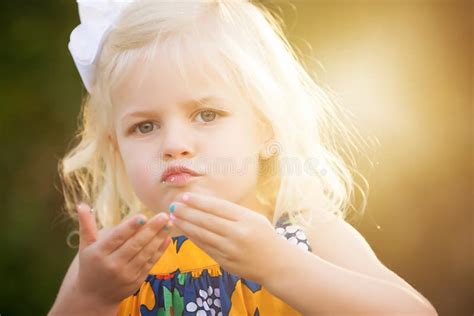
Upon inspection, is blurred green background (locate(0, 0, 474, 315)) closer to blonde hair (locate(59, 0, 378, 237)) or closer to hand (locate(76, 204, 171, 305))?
blonde hair (locate(59, 0, 378, 237))

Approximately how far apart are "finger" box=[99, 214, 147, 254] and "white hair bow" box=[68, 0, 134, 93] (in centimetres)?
37

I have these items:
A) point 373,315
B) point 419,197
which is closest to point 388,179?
point 419,197

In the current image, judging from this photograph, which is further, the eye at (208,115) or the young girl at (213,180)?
the eye at (208,115)

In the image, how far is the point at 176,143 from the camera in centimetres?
114

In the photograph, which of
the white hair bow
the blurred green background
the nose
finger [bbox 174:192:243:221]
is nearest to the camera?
finger [bbox 174:192:243:221]

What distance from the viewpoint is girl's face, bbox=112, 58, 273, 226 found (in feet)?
3.80

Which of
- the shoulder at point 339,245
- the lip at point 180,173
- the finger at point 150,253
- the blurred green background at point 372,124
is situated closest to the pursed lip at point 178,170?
the lip at point 180,173

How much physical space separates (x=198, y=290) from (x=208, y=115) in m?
0.29

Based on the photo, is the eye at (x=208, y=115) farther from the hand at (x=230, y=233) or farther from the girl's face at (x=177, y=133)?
the hand at (x=230, y=233)

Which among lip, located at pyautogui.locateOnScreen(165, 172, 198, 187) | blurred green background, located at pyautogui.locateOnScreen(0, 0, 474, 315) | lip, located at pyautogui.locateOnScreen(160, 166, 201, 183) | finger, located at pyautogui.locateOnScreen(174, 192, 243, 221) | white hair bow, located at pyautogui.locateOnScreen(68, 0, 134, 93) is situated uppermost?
white hair bow, located at pyautogui.locateOnScreen(68, 0, 134, 93)

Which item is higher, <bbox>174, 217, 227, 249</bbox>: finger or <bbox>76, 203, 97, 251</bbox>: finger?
<bbox>174, 217, 227, 249</bbox>: finger

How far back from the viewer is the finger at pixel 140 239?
3.45 feet

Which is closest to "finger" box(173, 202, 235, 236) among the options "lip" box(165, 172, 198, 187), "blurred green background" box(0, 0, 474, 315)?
"lip" box(165, 172, 198, 187)

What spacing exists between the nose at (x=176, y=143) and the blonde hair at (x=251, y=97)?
0.09 meters
